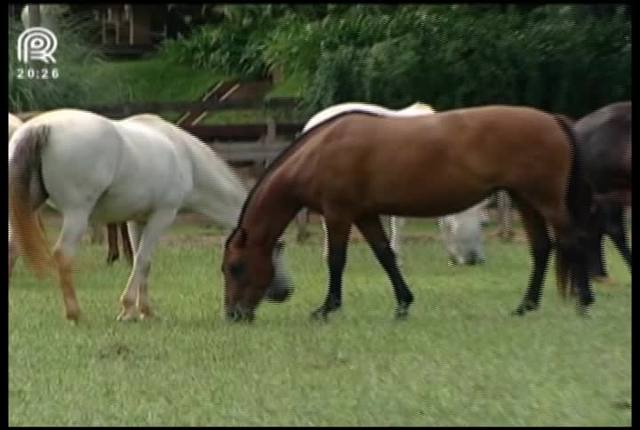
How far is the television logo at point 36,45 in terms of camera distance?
19.0 metres

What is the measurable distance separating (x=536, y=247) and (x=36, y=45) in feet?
40.4

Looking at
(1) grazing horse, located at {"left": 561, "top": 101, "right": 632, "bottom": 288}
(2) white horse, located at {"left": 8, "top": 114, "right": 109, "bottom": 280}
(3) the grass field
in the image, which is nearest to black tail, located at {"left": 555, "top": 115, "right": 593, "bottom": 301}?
(3) the grass field

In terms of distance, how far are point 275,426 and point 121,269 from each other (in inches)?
279

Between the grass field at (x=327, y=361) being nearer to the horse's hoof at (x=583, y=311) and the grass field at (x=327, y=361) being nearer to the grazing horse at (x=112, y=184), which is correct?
the horse's hoof at (x=583, y=311)

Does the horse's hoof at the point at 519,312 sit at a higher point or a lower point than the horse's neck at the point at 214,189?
lower

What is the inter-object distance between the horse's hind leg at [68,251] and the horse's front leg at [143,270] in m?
0.40

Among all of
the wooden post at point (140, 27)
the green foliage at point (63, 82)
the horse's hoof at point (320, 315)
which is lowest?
the wooden post at point (140, 27)

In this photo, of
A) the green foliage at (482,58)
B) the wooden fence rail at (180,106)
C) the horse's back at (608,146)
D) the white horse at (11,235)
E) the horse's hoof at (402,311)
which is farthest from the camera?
the wooden fence rail at (180,106)

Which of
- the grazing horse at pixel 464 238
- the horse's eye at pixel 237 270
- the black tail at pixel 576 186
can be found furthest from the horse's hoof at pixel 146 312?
the grazing horse at pixel 464 238

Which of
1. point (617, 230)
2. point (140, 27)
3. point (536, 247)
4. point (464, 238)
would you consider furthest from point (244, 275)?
point (140, 27)

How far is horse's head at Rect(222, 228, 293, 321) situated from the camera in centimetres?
834

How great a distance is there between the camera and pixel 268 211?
8406mm
